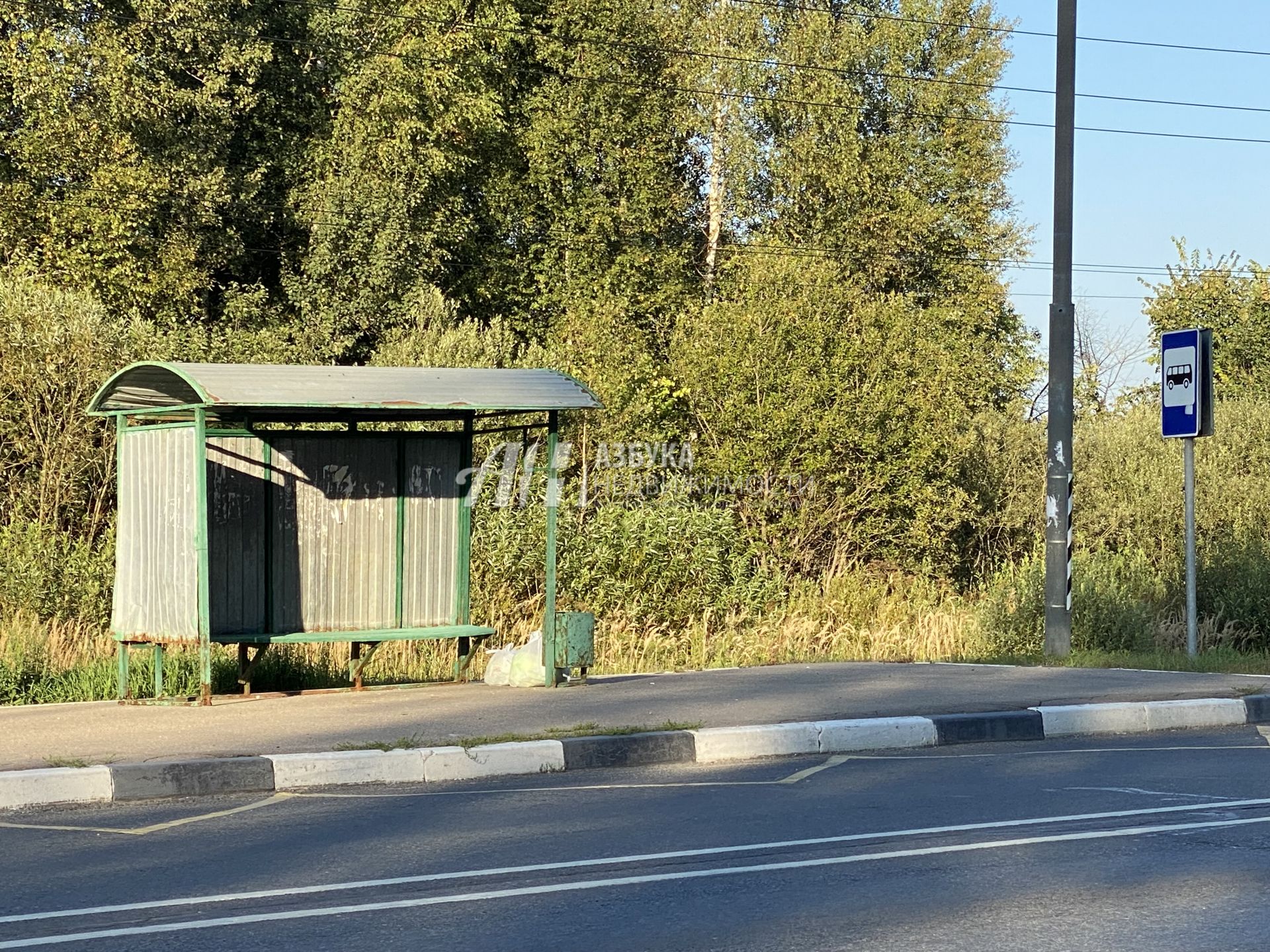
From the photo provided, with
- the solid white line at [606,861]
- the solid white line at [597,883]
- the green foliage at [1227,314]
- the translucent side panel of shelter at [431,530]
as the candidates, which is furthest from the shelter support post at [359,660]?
the green foliage at [1227,314]

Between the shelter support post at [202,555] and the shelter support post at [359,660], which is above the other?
the shelter support post at [202,555]

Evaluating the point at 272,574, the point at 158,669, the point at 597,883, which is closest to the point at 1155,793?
the point at 597,883

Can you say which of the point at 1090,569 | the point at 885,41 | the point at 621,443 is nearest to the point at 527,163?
the point at 885,41

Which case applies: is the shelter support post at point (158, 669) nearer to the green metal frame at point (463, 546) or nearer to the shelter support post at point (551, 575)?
the green metal frame at point (463, 546)

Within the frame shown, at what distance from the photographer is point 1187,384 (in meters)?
14.4

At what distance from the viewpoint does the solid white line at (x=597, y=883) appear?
5.34 meters

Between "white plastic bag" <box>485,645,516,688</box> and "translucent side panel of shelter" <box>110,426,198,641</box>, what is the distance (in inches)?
95.2

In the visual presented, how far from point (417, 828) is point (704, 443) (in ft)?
51.6

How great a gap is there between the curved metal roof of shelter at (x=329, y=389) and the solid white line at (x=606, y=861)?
189 inches

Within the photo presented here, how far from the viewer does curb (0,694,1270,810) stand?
8.04 m

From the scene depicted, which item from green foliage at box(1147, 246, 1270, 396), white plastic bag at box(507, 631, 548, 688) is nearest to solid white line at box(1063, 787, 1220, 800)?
white plastic bag at box(507, 631, 548, 688)

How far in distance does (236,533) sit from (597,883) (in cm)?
672

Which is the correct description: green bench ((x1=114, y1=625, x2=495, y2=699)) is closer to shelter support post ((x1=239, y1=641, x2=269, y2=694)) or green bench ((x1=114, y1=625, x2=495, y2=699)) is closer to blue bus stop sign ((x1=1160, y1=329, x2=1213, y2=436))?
shelter support post ((x1=239, y1=641, x2=269, y2=694))

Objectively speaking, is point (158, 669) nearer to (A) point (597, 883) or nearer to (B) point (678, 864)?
(B) point (678, 864)
